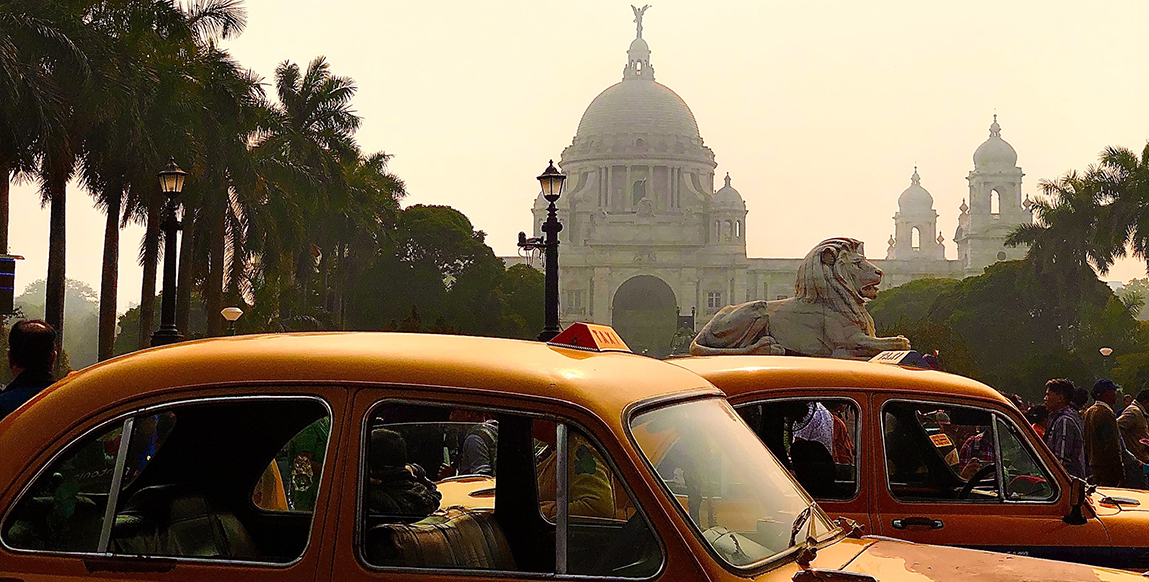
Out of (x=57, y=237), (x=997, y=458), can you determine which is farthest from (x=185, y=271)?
(x=997, y=458)

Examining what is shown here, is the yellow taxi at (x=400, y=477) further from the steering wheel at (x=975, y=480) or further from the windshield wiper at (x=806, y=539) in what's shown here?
the steering wheel at (x=975, y=480)

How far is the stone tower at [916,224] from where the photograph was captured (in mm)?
118125

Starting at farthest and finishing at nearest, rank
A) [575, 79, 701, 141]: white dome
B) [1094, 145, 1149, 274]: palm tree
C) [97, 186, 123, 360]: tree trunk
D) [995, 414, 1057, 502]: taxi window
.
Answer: [575, 79, 701, 141]: white dome < [1094, 145, 1149, 274]: palm tree < [97, 186, 123, 360]: tree trunk < [995, 414, 1057, 502]: taxi window

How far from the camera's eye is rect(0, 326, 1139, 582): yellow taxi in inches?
142

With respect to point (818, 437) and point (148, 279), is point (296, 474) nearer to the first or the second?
point (818, 437)

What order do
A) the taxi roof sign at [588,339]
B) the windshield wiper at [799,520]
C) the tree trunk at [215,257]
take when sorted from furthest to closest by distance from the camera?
1. the tree trunk at [215,257]
2. the taxi roof sign at [588,339]
3. the windshield wiper at [799,520]

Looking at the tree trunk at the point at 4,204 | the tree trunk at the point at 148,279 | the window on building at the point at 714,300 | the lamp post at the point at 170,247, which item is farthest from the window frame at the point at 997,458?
the window on building at the point at 714,300

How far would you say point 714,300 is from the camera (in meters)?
105

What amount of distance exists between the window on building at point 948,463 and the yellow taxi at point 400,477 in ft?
5.77

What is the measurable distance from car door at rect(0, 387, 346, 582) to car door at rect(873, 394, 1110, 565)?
2811 millimetres

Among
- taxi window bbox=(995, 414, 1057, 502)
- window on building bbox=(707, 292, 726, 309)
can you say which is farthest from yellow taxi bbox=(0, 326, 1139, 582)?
window on building bbox=(707, 292, 726, 309)

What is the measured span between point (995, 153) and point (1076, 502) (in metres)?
99.4

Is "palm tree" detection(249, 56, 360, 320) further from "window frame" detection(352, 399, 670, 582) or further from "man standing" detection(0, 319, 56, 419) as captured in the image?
"window frame" detection(352, 399, 670, 582)

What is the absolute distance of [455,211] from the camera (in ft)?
236
